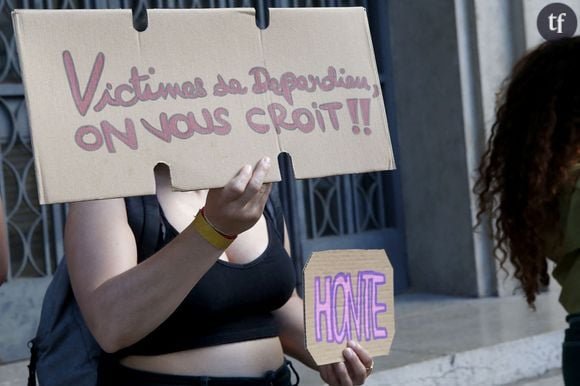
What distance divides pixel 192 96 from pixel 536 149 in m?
1.19

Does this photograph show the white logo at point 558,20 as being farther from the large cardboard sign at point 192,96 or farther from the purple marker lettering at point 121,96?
the purple marker lettering at point 121,96

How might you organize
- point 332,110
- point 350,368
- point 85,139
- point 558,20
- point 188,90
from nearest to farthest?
point 85,139 → point 188,90 → point 332,110 → point 350,368 → point 558,20

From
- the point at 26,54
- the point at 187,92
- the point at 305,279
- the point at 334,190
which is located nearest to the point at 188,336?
the point at 305,279

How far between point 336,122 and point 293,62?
0.50 ft

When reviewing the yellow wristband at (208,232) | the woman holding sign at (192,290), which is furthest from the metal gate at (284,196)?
the yellow wristband at (208,232)

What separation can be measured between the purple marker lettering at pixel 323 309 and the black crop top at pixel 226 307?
19 centimetres

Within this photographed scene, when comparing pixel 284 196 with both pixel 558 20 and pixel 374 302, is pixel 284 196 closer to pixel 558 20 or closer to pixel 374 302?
pixel 558 20

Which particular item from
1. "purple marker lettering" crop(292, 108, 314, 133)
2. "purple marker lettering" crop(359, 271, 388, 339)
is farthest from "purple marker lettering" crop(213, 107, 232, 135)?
"purple marker lettering" crop(359, 271, 388, 339)

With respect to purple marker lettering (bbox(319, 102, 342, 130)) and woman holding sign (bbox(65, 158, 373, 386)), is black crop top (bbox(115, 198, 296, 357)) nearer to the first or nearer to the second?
woman holding sign (bbox(65, 158, 373, 386))

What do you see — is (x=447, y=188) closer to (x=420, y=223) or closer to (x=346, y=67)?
(x=420, y=223)

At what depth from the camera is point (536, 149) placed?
267 centimetres

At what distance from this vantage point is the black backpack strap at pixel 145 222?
2045mm

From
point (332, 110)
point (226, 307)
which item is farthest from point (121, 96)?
point (226, 307)

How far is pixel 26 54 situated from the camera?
1.71 meters
